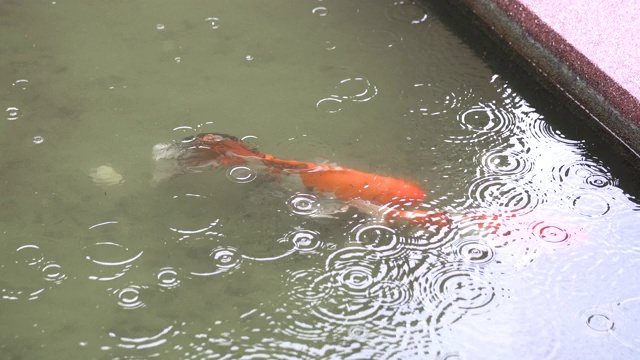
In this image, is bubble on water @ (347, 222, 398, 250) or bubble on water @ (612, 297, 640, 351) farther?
bubble on water @ (347, 222, 398, 250)

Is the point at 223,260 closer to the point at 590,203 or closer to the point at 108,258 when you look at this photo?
the point at 108,258

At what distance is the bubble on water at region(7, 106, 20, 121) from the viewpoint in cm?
250

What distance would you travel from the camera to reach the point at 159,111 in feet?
8.27

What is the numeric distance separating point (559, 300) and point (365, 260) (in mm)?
509

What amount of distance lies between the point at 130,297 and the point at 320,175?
647 mm

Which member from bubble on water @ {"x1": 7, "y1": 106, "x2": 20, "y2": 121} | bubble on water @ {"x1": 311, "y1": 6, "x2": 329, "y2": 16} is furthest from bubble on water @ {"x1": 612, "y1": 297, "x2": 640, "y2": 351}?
bubble on water @ {"x1": 7, "y1": 106, "x2": 20, "y2": 121}

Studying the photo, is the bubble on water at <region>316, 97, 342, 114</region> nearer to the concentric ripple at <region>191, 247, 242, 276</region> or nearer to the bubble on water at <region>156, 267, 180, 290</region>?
the concentric ripple at <region>191, 247, 242, 276</region>

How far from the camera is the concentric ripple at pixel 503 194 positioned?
223cm

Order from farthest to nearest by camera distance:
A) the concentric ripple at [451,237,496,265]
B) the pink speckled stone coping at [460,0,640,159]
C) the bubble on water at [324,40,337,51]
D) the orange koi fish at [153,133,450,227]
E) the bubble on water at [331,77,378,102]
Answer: the bubble on water at [324,40,337,51] < the bubble on water at [331,77,378,102] < the pink speckled stone coping at [460,0,640,159] < the orange koi fish at [153,133,450,227] < the concentric ripple at [451,237,496,265]

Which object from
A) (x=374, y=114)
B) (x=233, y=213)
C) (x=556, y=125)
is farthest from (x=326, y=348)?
(x=556, y=125)

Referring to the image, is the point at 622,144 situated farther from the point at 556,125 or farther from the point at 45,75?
the point at 45,75

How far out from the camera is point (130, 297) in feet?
6.47

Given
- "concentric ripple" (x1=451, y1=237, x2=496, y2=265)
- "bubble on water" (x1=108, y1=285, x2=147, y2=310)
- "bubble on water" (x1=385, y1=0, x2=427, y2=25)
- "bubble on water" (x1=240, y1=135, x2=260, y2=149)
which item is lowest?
"bubble on water" (x1=108, y1=285, x2=147, y2=310)

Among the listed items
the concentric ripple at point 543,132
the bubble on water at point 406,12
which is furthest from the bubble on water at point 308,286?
the bubble on water at point 406,12
